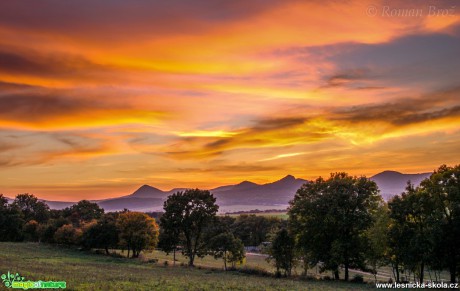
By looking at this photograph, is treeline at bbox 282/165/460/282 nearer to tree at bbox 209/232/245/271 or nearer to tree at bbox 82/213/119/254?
tree at bbox 209/232/245/271

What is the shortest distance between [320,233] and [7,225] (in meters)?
125

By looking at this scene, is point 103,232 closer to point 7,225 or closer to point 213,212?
point 213,212

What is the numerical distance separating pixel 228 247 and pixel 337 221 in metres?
26.9

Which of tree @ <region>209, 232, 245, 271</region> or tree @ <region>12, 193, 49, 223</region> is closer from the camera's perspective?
tree @ <region>209, 232, 245, 271</region>

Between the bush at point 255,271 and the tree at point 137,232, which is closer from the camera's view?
the bush at point 255,271

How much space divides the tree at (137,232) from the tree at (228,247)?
21.0 meters

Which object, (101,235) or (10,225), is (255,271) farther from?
(10,225)

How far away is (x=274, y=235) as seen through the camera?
208 ft

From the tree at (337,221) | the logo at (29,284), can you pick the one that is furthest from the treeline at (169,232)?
the logo at (29,284)

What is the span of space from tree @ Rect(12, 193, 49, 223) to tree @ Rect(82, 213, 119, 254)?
69051 mm

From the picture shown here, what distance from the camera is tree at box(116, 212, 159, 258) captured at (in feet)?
294

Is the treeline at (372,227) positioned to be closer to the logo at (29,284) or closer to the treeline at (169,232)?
the treeline at (169,232)

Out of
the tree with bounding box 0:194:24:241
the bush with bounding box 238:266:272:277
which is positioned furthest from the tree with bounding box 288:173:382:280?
the tree with bounding box 0:194:24:241

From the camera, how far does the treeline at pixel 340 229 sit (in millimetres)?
43375
